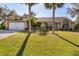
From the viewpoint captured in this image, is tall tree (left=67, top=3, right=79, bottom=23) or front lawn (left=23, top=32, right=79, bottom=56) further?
tall tree (left=67, top=3, right=79, bottom=23)

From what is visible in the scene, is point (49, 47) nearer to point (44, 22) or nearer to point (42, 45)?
point (42, 45)

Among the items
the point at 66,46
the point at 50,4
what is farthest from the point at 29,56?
the point at 50,4

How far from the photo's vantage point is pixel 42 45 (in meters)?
5.10

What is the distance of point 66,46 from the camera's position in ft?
16.7

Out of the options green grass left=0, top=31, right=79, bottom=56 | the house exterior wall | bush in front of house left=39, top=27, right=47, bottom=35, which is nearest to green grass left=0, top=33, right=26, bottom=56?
green grass left=0, top=31, right=79, bottom=56

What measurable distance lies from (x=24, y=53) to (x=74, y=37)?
1.07 metres

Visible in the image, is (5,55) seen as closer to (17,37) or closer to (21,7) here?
(17,37)

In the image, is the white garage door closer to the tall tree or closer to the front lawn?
the front lawn

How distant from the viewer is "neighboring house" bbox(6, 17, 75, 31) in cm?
518

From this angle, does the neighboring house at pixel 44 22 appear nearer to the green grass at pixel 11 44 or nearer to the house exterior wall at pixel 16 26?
the house exterior wall at pixel 16 26

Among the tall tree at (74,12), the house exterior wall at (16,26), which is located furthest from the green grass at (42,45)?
the tall tree at (74,12)

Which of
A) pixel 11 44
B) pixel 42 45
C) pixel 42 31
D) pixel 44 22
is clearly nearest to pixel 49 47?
pixel 42 45

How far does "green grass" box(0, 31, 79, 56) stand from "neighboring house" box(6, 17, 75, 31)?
0.14m

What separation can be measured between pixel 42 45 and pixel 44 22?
0.47 m
